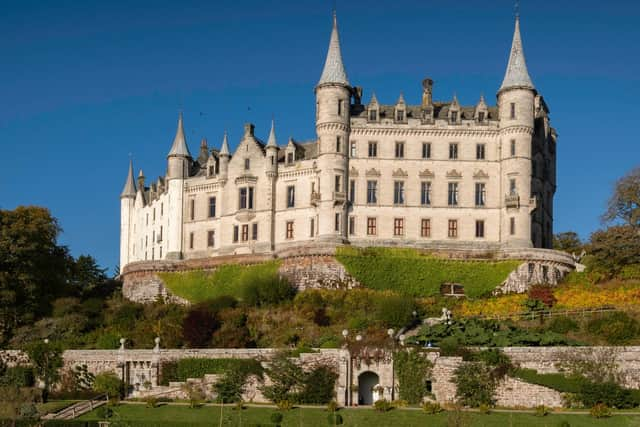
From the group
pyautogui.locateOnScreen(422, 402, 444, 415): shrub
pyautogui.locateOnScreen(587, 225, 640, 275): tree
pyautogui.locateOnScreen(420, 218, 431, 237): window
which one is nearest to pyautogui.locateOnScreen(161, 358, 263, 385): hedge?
pyautogui.locateOnScreen(422, 402, 444, 415): shrub

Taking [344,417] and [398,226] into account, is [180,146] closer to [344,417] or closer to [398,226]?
[398,226]

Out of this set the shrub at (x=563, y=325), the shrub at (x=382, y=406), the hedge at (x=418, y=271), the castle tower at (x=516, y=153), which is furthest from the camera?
the castle tower at (x=516, y=153)

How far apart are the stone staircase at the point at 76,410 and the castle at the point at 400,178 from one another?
20.9 m

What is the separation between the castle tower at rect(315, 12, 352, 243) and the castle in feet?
0.22

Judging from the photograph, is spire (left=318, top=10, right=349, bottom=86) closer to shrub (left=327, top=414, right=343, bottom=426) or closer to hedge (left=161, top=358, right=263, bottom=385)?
hedge (left=161, top=358, right=263, bottom=385)

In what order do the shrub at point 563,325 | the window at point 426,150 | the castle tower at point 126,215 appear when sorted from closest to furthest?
1. the shrub at point 563,325
2. the window at point 426,150
3. the castle tower at point 126,215

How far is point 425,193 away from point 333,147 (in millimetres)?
7057

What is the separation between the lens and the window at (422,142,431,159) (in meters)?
81.1

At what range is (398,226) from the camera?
8038 cm

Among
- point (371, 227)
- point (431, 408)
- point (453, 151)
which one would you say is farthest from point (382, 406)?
point (453, 151)

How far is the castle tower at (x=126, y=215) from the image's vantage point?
328 feet

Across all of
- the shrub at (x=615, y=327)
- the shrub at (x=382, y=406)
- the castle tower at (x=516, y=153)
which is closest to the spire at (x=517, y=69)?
the castle tower at (x=516, y=153)

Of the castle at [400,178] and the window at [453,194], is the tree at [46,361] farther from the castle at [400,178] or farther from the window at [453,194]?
the window at [453,194]

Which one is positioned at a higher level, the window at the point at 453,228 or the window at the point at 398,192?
the window at the point at 398,192
